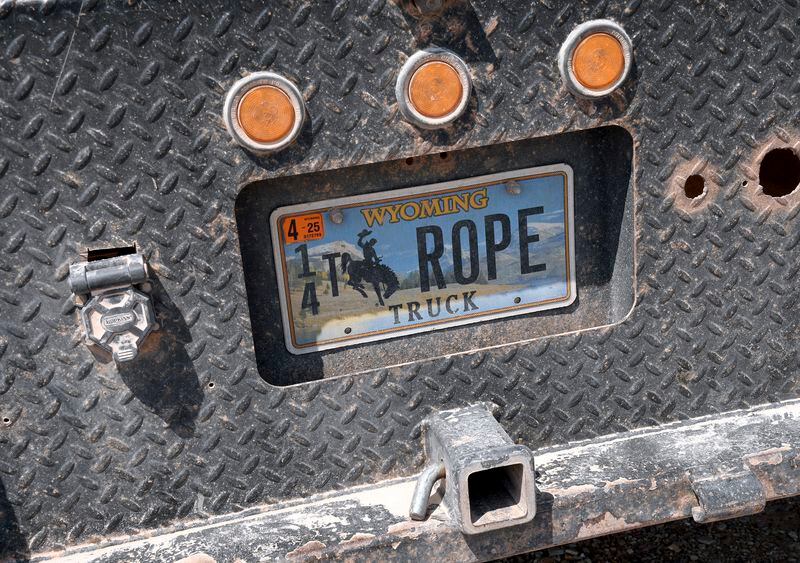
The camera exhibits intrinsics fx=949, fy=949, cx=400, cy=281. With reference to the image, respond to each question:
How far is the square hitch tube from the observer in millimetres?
2301

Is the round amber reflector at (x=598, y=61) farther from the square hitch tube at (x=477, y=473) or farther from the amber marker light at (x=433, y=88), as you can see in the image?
the square hitch tube at (x=477, y=473)

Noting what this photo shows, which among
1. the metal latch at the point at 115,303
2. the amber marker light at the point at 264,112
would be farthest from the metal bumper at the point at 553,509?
the amber marker light at the point at 264,112

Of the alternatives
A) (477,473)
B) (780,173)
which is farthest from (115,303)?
(780,173)

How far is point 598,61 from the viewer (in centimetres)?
→ 238

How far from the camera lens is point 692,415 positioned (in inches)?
108

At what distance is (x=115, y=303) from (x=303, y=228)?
504 millimetres

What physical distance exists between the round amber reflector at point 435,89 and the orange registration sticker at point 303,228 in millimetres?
390

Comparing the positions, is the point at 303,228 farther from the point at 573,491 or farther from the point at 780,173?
the point at 780,173

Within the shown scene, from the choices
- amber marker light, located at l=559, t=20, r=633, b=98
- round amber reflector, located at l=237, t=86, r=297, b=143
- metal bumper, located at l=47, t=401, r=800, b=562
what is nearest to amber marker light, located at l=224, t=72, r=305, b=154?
round amber reflector, located at l=237, t=86, r=297, b=143

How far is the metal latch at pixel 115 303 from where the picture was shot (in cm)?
220

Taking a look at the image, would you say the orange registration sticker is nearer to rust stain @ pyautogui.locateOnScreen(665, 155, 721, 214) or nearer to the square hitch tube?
the square hitch tube

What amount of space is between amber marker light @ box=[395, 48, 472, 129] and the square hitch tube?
777mm

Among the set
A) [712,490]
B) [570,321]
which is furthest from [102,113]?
[712,490]

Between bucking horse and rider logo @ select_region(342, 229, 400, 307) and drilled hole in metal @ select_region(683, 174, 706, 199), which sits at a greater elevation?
drilled hole in metal @ select_region(683, 174, 706, 199)
